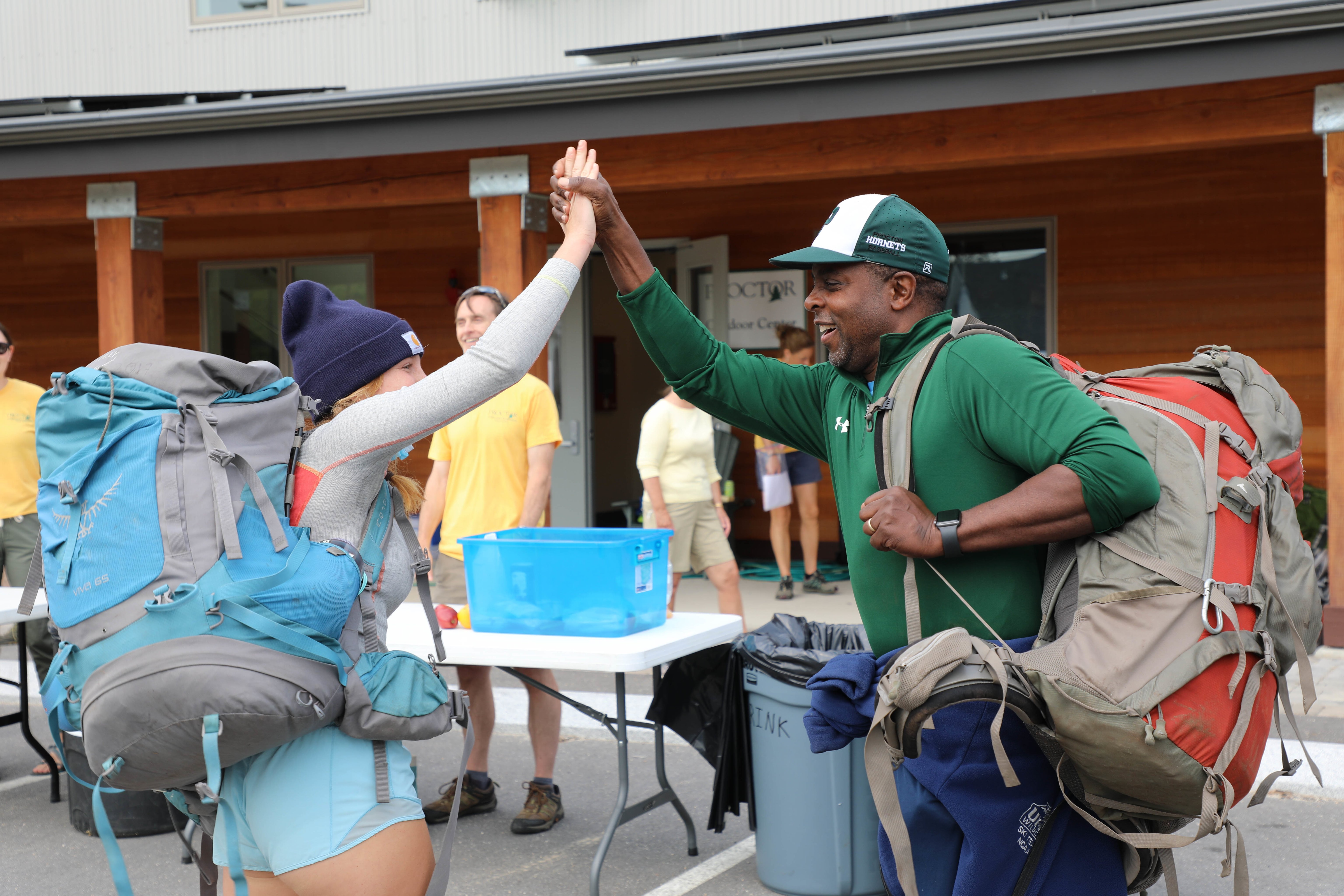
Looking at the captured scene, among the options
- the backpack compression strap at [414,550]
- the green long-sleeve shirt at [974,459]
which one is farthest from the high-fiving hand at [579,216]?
the backpack compression strap at [414,550]

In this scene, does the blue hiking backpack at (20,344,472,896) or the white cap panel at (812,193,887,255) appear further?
the white cap panel at (812,193,887,255)

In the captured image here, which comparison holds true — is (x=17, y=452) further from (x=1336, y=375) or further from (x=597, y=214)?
(x=1336, y=375)

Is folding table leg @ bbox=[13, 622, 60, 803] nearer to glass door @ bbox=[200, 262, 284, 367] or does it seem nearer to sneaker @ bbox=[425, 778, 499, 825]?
sneaker @ bbox=[425, 778, 499, 825]

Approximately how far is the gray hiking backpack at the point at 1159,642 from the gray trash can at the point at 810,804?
4.57ft

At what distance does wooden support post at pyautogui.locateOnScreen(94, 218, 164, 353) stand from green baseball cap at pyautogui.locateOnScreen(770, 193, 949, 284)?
7504 millimetres

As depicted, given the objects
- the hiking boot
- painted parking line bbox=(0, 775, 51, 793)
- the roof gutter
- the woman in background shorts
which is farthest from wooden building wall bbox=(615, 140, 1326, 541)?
painted parking line bbox=(0, 775, 51, 793)

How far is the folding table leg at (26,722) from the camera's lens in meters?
4.86

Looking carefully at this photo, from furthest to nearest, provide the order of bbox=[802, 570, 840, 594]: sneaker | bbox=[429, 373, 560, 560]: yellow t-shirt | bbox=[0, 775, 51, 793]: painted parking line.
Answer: bbox=[802, 570, 840, 594]: sneaker, bbox=[0, 775, 51, 793]: painted parking line, bbox=[429, 373, 560, 560]: yellow t-shirt

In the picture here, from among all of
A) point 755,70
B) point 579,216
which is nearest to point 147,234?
Result: point 755,70

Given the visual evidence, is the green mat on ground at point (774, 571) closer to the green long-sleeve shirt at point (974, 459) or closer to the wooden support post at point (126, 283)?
the wooden support post at point (126, 283)

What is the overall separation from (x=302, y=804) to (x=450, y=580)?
2.87 meters

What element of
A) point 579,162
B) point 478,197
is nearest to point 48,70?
point 478,197

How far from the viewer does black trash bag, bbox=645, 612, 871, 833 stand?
3.57m

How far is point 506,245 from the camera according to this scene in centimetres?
779
